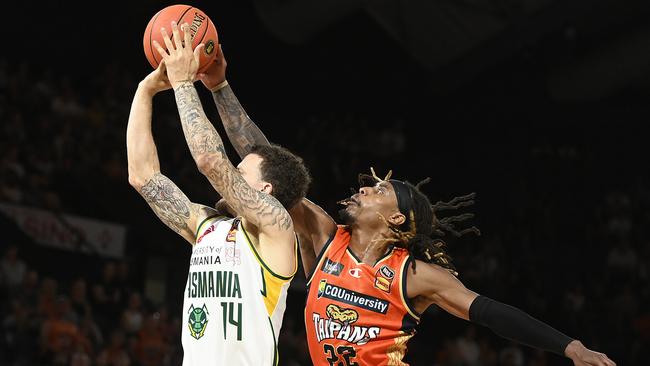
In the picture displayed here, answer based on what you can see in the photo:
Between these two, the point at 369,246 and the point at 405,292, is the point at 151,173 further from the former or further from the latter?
the point at 405,292

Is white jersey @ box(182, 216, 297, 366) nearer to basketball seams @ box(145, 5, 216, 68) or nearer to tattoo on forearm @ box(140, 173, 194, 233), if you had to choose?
tattoo on forearm @ box(140, 173, 194, 233)

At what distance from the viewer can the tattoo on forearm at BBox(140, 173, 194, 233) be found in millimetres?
3867

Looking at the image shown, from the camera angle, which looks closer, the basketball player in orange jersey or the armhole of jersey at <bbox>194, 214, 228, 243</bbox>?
the armhole of jersey at <bbox>194, 214, 228, 243</bbox>

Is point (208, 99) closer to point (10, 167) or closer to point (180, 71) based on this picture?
point (10, 167)

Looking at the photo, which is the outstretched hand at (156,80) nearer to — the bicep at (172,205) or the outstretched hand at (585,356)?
the bicep at (172,205)

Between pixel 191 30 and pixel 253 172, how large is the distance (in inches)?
26.1

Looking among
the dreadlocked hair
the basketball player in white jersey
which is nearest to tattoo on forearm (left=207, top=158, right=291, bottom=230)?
the basketball player in white jersey

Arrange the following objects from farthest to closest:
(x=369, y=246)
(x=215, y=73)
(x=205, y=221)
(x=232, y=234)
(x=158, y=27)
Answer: (x=369, y=246) < (x=215, y=73) < (x=158, y=27) < (x=205, y=221) < (x=232, y=234)

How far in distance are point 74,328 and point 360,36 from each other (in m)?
10.7

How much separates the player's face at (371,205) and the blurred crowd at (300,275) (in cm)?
424

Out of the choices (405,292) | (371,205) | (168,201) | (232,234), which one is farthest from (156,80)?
(405,292)

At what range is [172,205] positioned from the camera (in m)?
3.87

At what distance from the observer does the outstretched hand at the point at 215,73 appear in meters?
4.44

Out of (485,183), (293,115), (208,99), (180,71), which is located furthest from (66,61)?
(180,71)
